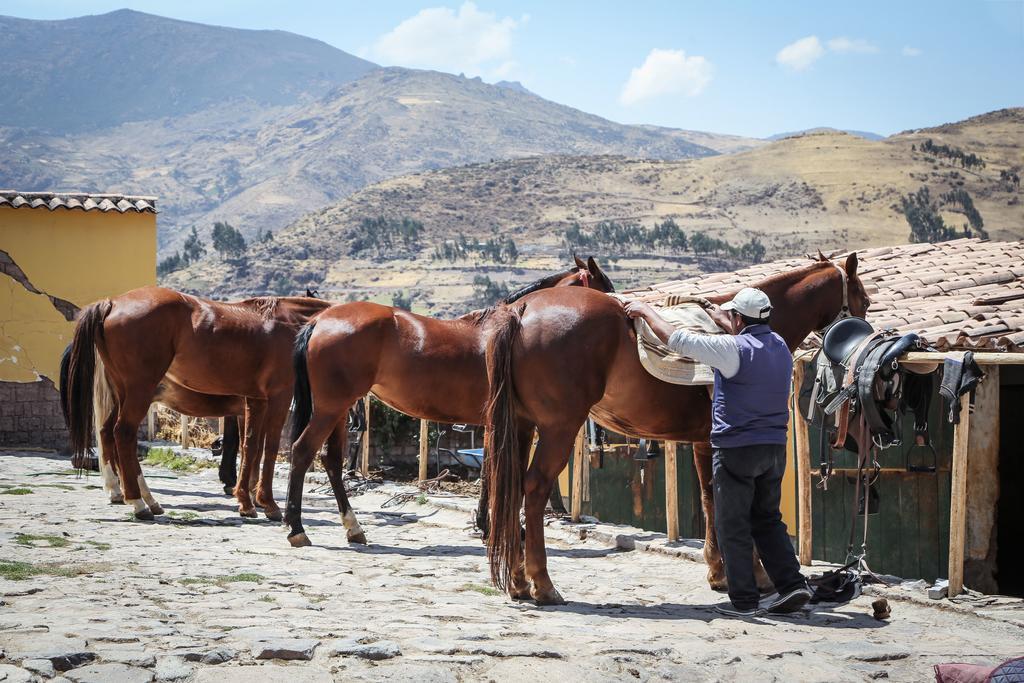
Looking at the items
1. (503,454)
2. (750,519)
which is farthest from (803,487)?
(503,454)

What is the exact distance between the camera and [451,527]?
36.0 feet

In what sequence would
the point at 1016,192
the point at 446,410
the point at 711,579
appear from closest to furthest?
the point at 711,579, the point at 446,410, the point at 1016,192

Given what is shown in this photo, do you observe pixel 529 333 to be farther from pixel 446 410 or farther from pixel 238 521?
pixel 238 521

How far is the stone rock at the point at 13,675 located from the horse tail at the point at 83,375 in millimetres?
6108

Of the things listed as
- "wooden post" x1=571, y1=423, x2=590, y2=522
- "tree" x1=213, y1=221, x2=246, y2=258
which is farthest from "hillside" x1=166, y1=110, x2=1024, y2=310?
"wooden post" x1=571, y1=423, x2=590, y2=522

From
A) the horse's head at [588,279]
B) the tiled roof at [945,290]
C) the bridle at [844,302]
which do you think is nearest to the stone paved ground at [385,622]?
the bridle at [844,302]

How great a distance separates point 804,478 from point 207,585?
4618mm

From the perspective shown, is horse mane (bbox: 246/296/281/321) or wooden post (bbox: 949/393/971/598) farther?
horse mane (bbox: 246/296/281/321)

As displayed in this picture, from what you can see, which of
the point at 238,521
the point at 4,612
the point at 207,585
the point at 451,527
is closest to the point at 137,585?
the point at 207,585

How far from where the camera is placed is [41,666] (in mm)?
4797

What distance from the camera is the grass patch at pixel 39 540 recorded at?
836 centimetres

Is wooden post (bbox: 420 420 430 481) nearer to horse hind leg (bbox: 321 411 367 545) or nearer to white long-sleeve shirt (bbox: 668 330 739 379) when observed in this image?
horse hind leg (bbox: 321 411 367 545)

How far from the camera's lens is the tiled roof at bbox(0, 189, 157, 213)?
17970 millimetres

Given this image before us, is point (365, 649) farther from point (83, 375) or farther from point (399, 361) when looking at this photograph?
point (83, 375)
